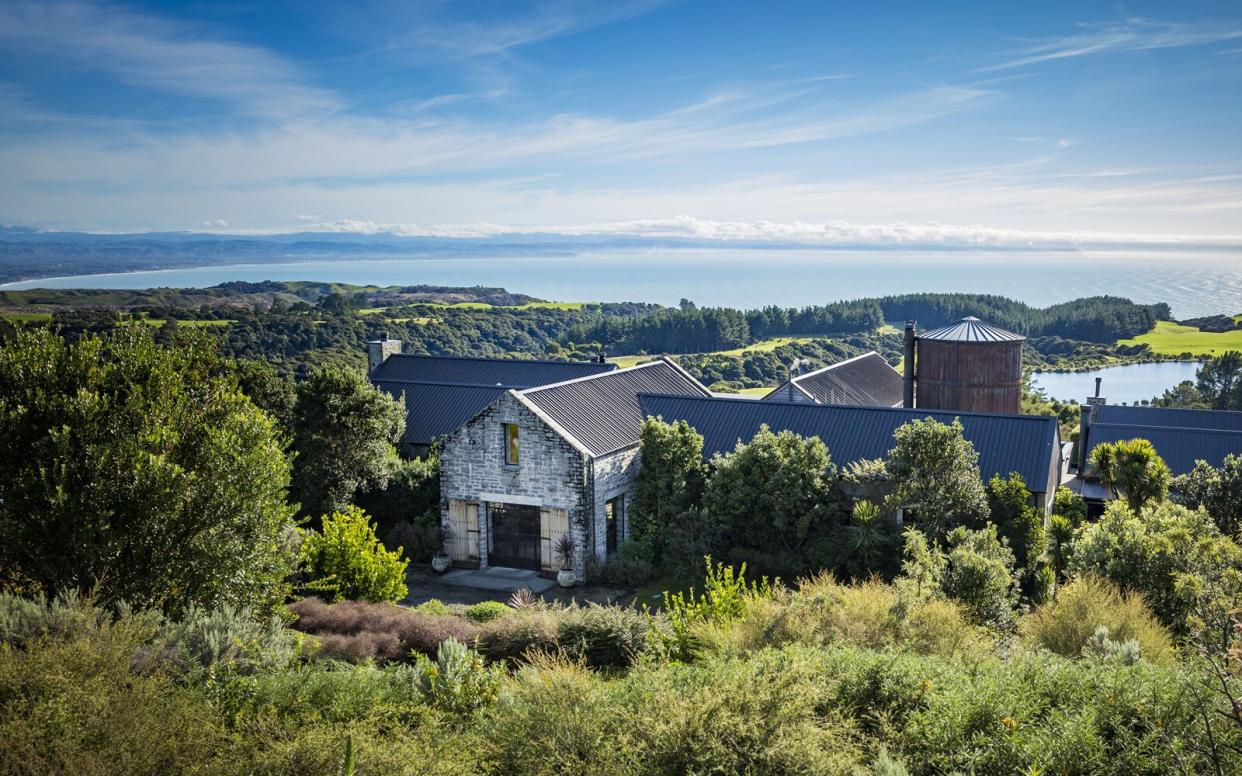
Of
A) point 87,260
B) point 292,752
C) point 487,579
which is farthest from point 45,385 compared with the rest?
point 87,260

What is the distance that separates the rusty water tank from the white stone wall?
16.5 m

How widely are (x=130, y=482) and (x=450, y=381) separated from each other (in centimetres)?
2554

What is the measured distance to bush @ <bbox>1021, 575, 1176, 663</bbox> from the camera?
45.2 feet

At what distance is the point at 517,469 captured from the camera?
86.0ft

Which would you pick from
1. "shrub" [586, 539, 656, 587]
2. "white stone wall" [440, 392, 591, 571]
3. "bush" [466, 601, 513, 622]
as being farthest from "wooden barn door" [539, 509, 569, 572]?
"bush" [466, 601, 513, 622]

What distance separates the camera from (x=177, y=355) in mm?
16406

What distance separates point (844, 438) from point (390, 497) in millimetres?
15032

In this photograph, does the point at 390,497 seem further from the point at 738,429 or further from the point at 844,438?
the point at 844,438

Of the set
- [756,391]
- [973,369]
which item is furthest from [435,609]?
[756,391]

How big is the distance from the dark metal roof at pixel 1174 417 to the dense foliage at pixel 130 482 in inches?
1438

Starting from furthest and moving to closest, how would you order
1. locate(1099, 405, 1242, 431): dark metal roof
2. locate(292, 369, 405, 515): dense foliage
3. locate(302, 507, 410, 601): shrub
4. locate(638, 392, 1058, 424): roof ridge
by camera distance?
locate(1099, 405, 1242, 431): dark metal roof
locate(292, 369, 405, 515): dense foliage
locate(638, 392, 1058, 424): roof ridge
locate(302, 507, 410, 601): shrub

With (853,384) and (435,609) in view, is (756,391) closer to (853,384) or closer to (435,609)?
(853,384)

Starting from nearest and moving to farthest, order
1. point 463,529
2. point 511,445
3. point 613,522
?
1. point 511,445
2. point 613,522
3. point 463,529

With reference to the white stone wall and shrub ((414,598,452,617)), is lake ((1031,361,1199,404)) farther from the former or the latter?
shrub ((414,598,452,617))
